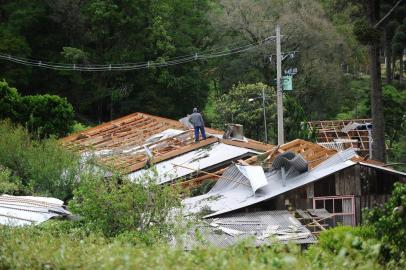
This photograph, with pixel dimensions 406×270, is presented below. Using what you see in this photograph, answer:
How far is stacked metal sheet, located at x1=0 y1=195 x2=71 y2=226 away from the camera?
1705 centimetres

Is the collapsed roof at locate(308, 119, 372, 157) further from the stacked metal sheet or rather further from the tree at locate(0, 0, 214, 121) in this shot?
the stacked metal sheet

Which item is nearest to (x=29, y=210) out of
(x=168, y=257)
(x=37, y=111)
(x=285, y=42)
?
(x=168, y=257)

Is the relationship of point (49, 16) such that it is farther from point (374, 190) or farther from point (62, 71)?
point (374, 190)

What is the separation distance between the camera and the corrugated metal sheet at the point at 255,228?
57.5ft

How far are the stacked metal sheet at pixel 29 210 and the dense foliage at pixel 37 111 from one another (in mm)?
19973

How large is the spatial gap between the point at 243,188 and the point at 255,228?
11.3 feet

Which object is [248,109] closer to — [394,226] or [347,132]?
[347,132]

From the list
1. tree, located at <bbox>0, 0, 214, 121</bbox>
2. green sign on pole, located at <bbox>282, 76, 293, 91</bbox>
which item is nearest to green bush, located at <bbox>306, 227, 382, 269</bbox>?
green sign on pole, located at <bbox>282, 76, 293, 91</bbox>

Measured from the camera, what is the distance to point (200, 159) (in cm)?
2698

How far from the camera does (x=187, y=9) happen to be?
2189 inches

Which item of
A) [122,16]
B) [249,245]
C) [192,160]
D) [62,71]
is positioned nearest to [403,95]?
[122,16]

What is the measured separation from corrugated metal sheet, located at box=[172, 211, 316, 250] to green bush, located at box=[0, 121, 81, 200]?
6966 mm

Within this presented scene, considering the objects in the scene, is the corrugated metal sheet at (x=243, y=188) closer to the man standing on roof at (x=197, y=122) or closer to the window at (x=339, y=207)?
the window at (x=339, y=207)

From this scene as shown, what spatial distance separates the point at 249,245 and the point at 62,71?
145 feet
